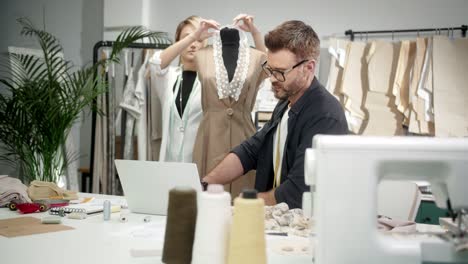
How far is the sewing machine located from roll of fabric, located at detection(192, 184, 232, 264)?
0.18 metres

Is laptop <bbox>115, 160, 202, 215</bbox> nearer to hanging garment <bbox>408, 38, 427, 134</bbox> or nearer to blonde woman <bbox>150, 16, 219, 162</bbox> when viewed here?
blonde woman <bbox>150, 16, 219, 162</bbox>

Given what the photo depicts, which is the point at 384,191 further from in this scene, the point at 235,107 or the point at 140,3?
the point at 140,3

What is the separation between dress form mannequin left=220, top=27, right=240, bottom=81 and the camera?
2590mm

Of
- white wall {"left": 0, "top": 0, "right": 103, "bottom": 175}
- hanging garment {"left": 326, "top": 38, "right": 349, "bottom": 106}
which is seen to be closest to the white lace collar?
hanging garment {"left": 326, "top": 38, "right": 349, "bottom": 106}

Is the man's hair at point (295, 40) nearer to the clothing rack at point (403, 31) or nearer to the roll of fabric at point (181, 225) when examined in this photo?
the roll of fabric at point (181, 225)

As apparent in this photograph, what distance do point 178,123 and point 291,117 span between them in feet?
3.15

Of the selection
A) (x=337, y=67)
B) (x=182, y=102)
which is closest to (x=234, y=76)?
(x=182, y=102)

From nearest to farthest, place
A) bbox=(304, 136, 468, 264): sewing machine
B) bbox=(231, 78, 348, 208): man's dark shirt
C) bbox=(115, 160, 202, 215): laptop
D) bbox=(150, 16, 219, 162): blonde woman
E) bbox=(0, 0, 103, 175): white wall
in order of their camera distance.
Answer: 1. bbox=(304, 136, 468, 264): sewing machine
2. bbox=(115, 160, 202, 215): laptop
3. bbox=(231, 78, 348, 208): man's dark shirt
4. bbox=(150, 16, 219, 162): blonde woman
5. bbox=(0, 0, 103, 175): white wall

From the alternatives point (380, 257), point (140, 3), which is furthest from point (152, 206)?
point (140, 3)

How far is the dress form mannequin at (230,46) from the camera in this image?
2.59 m

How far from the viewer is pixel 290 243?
4.37ft

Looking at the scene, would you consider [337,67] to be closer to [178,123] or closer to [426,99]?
[426,99]

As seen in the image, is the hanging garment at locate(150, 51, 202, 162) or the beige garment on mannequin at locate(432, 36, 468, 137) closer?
the hanging garment at locate(150, 51, 202, 162)

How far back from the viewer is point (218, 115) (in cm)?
257
